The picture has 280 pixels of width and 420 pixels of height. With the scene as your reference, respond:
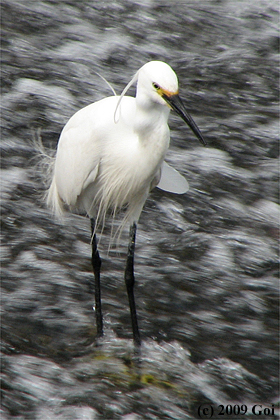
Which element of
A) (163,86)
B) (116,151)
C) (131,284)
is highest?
(163,86)

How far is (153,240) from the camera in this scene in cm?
375

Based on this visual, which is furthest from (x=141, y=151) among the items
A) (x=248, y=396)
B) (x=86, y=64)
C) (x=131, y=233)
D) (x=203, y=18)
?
(x=203, y=18)

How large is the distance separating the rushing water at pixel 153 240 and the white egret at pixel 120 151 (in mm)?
250

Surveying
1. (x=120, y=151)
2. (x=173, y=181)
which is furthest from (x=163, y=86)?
(x=173, y=181)

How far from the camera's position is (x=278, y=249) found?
12.1ft

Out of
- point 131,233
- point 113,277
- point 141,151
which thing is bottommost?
point 113,277

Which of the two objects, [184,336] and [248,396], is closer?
[248,396]

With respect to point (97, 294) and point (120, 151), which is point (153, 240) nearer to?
point (97, 294)

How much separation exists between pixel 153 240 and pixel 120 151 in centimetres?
115

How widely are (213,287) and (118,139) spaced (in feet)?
3.48

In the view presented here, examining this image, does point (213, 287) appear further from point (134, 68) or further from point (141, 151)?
point (134, 68)

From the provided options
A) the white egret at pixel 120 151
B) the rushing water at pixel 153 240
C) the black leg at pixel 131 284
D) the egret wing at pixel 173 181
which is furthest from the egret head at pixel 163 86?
the rushing water at pixel 153 240

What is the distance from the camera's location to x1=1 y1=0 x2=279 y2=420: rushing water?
2.67 meters

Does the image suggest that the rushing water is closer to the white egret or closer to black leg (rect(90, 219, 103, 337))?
black leg (rect(90, 219, 103, 337))
